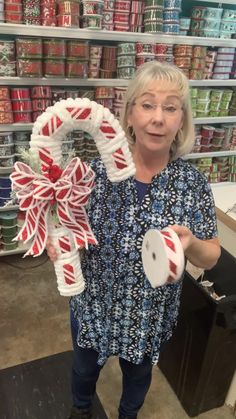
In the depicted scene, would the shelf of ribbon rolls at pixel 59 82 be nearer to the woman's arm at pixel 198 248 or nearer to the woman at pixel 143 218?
the woman at pixel 143 218

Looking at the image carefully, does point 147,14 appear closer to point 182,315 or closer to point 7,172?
point 7,172

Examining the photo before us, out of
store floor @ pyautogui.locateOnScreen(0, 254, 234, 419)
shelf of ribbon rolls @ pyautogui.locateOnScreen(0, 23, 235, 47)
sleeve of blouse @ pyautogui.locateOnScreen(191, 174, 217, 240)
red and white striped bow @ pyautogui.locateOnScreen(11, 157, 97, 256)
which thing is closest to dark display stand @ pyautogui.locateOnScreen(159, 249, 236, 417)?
store floor @ pyautogui.locateOnScreen(0, 254, 234, 419)

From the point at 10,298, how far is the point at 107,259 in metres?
1.44

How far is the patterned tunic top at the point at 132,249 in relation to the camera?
1051mm

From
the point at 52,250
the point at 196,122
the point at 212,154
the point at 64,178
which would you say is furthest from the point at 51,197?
the point at 212,154

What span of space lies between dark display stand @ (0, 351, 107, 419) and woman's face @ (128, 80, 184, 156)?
123 centimetres

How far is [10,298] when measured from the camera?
91.3 inches

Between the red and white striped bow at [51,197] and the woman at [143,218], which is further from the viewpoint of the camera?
the woman at [143,218]

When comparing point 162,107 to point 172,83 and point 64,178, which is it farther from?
point 64,178

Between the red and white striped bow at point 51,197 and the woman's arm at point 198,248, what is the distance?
24 cm

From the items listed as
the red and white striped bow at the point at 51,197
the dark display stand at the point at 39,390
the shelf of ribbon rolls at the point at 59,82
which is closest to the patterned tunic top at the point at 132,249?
the red and white striped bow at the point at 51,197

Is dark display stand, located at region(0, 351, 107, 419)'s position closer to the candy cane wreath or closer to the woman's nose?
the candy cane wreath

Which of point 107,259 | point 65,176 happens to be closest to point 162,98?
point 65,176

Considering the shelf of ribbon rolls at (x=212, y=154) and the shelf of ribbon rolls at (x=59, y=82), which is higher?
the shelf of ribbon rolls at (x=59, y=82)
